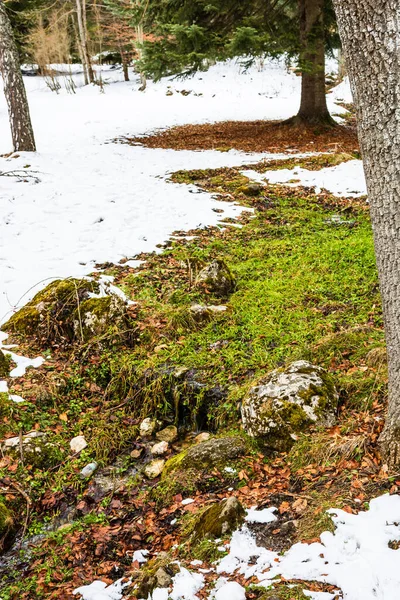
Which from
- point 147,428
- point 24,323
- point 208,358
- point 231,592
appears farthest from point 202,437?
point 24,323

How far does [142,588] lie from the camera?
2.37 meters

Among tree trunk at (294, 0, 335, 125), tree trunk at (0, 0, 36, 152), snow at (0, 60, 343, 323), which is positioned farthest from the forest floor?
tree trunk at (294, 0, 335, 125)

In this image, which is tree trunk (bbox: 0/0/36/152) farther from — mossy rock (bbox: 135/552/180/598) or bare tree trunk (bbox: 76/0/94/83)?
bare tree trunk (bbox: 76/0/94/83)

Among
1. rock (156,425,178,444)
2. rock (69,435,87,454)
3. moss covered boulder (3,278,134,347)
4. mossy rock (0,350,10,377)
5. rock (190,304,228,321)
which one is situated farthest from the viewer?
rock (190,304,228,321)

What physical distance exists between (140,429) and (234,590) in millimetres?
2102

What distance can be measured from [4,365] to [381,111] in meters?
4.11

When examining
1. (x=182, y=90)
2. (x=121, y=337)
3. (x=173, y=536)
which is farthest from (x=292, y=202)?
(x=182, y=90)

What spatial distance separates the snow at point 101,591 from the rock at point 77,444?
1338 millimetres

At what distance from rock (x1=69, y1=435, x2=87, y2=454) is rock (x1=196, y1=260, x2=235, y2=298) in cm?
244

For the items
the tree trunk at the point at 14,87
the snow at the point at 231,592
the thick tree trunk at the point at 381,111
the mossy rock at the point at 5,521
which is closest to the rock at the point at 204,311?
the mossy rock at the point at 5,521

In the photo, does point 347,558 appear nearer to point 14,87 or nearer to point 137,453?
point 137,453

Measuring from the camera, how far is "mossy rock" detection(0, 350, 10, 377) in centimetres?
445

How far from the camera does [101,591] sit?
2.55m

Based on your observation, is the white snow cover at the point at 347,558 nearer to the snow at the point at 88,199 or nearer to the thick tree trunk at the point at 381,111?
the thick tree trunk at the point at 381,111
